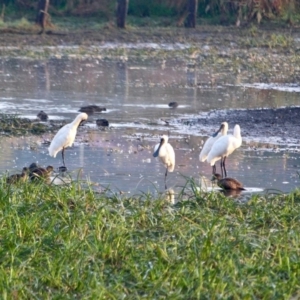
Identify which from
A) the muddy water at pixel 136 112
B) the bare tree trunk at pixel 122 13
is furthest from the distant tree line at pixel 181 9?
the muddy water at pixel 136 112

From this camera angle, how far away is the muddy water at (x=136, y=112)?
1177 centimetres

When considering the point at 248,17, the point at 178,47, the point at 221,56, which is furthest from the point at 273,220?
the point at 248,17

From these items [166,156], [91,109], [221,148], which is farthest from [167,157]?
[91,109]

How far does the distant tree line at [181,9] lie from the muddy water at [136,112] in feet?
51.2

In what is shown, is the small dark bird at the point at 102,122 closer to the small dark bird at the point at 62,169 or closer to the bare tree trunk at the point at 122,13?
the small dark bird at the point at 62,169

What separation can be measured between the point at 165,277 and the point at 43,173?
13.9ft

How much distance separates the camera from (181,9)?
45.3 metres

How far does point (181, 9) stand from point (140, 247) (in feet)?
128

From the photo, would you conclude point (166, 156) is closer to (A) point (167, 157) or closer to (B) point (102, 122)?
(A) point (167, 157)

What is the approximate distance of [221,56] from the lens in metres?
32.1

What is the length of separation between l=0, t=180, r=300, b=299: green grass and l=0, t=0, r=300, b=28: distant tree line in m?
35.5

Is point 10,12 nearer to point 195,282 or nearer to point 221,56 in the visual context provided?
point 221,56

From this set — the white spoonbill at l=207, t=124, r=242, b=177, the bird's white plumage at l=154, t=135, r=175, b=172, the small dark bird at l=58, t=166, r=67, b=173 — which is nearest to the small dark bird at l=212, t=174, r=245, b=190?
the bird's white plumage at l=154, t=135, r=175, b=172

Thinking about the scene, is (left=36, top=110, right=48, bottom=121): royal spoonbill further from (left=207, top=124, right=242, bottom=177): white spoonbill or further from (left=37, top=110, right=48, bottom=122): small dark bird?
(left=207, top=124, right=242, bottom=177): white spoonbill
